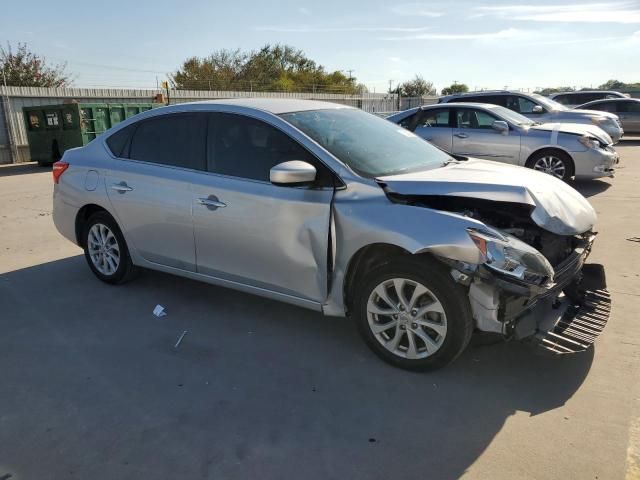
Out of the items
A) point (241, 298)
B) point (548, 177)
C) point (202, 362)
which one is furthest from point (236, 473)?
point (548, 177)

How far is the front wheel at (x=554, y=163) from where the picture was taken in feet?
30.6

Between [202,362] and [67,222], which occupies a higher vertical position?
[67,222]

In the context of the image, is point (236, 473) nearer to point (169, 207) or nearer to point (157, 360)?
point (157, 360)

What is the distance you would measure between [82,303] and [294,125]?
2.53m

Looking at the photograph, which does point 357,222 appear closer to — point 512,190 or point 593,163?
point 512,190

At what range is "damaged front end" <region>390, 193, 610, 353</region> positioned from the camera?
3.03 metres

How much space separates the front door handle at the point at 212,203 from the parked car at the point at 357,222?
0.01 m

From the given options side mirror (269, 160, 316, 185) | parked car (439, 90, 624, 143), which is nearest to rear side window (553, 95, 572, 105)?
parked car (439, 90, 624, 143)

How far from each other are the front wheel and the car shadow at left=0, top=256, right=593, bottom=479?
656 centimetres

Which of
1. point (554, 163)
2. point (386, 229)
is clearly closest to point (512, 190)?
point (386, 229)

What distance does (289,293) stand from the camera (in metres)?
3.80

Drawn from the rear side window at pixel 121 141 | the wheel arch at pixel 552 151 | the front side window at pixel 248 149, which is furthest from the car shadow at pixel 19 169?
the wheel arch at pixel 552 151

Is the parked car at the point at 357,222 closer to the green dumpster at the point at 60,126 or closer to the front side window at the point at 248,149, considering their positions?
the front side window at the point at 248,149

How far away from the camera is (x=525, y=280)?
3012 millimetres
